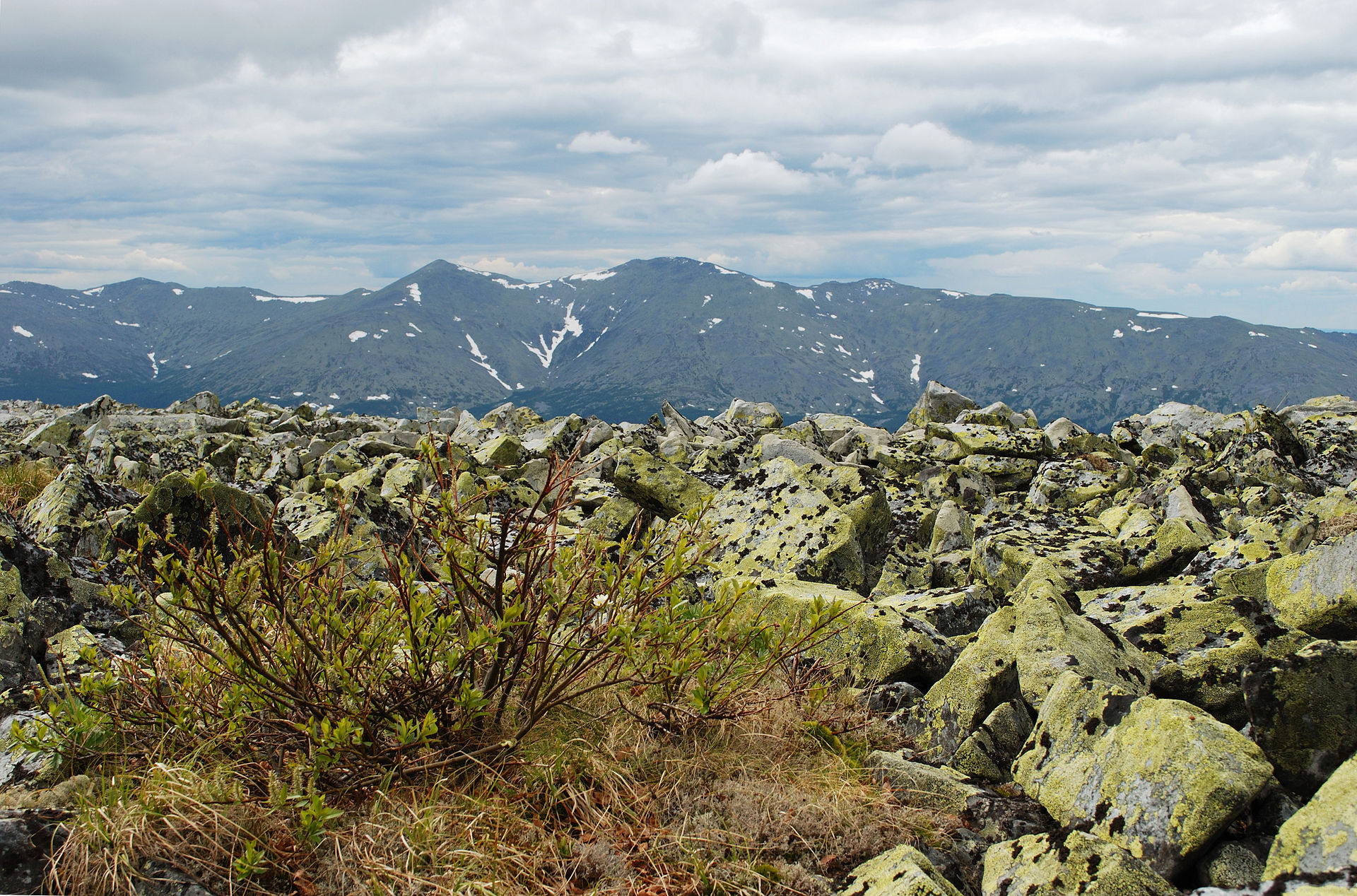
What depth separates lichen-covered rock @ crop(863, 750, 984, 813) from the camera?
5.07m

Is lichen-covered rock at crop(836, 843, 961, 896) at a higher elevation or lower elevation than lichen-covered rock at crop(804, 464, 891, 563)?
lower

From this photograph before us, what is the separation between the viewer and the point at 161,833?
4.32 m

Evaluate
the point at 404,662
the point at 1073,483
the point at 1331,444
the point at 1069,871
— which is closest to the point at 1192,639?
the point at 1069,871

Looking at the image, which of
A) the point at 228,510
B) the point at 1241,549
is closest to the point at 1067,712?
the point at 1241,549

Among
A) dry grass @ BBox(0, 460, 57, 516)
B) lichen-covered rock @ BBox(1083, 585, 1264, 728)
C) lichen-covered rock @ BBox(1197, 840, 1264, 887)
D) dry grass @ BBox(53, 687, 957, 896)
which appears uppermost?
lichen-covered rock @ BBox(1083, 585, 1264, 728)

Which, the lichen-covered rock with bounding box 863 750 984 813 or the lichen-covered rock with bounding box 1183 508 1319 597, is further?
the lichen-covered rock with bounding box 1183 508 1319 597

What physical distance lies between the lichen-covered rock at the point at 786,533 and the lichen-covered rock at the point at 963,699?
9.61 feet

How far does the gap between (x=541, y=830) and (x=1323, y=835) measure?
13.8 ft

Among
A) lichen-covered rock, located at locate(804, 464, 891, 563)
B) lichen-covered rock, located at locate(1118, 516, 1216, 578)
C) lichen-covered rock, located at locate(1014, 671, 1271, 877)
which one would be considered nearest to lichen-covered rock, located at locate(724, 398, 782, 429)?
lichen-covered rock, located at locate(804, 464, 891, 563)

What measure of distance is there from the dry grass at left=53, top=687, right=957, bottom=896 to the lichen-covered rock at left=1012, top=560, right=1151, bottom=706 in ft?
5.46

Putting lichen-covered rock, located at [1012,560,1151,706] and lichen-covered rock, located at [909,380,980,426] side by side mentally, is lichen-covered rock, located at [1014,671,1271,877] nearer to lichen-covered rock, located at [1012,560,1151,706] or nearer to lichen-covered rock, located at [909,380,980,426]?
lichen-covered rock, located at [1012,560,1151,706]

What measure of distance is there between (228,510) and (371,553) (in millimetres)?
1961

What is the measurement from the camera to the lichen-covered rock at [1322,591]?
5.50 meters

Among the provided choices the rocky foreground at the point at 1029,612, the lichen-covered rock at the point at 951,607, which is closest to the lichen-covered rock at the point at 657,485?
the rocky foreground at the point at 1029,612
